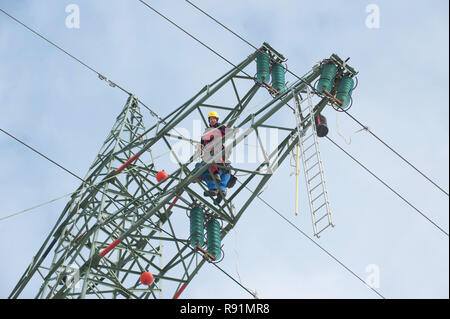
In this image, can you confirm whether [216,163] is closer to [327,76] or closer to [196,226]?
[196,226]

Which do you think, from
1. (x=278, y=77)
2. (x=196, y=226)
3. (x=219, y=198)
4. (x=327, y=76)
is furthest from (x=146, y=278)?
(x=327, y=76)

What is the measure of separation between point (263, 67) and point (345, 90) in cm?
218

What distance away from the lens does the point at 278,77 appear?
792 inches

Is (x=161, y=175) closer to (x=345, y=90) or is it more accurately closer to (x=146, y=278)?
(x=146, y=278)

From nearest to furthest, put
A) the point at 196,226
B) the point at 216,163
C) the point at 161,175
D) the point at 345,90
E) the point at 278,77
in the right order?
the point at 216,163
the point at 345,90
the point at 196,226
the point at 278,77
the point at 161,175

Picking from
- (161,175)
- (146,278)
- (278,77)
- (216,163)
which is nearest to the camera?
(216,163)

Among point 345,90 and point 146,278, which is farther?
point 146,278

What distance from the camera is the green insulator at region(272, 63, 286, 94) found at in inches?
786

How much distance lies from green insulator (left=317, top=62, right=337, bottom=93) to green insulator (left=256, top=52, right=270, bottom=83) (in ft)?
4.95

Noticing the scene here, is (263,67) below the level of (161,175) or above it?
above

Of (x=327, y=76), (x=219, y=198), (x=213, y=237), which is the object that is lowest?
(x=213, y=237)

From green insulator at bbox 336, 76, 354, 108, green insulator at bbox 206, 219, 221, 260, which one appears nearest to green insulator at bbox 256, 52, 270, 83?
green insulator at bbox 336, 76, 354, 108
